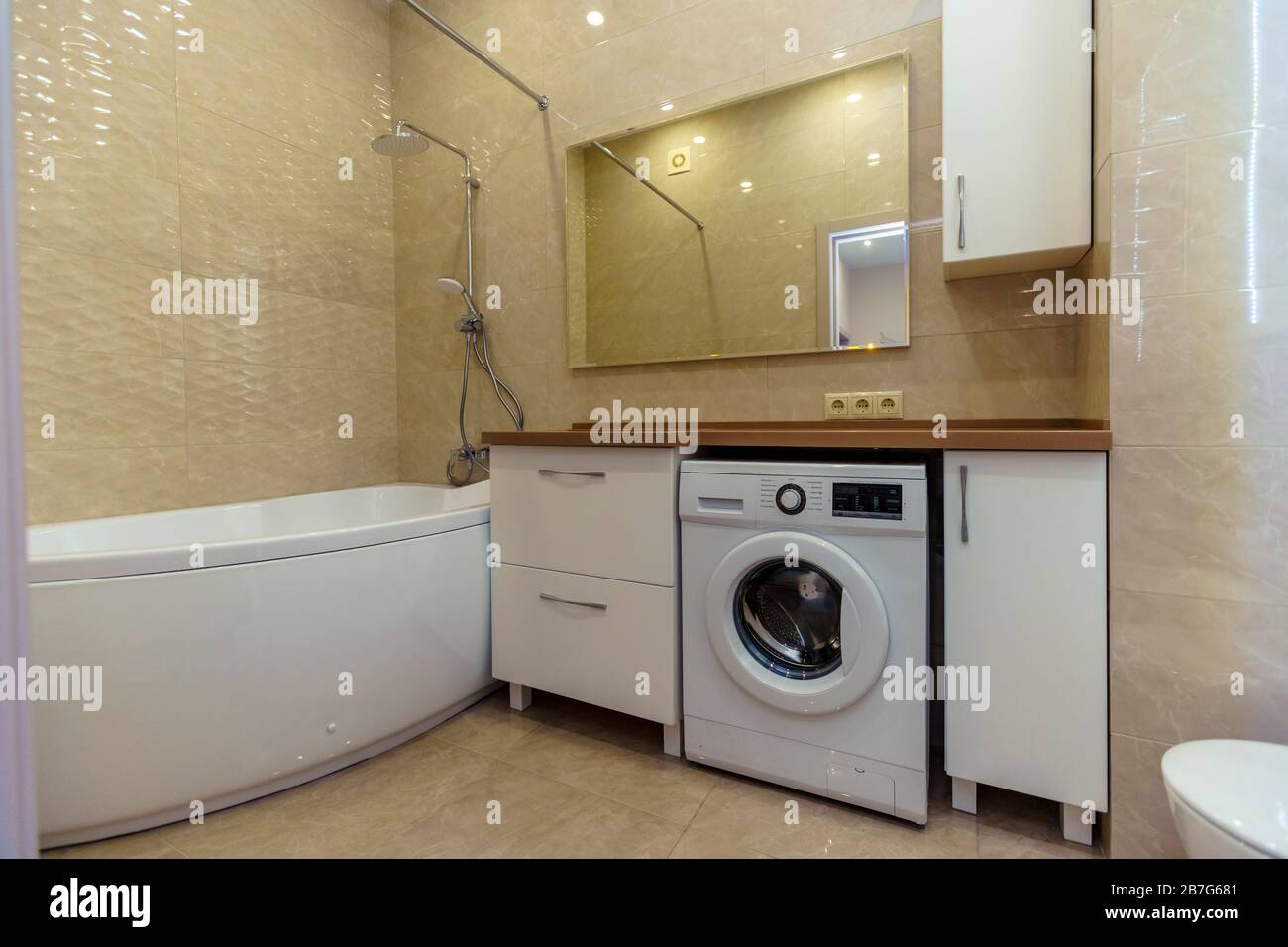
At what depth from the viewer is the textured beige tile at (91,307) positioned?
1.82m

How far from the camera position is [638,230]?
7.54 feet

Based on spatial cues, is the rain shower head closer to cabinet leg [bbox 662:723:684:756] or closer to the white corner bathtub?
the white corner bathtub

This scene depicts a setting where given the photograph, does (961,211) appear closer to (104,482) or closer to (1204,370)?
(1204,370)

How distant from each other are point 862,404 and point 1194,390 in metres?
0.83

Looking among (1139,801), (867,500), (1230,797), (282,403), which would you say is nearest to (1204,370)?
(867,500)

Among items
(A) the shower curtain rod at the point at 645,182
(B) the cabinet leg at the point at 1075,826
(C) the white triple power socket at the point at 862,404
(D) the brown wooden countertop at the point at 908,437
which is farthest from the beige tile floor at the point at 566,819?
(A) the shower curtain rod at the point at 645,182

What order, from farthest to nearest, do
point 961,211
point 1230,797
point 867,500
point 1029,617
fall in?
point 961,211
point 867,500
point 1029,617
point 1230,797

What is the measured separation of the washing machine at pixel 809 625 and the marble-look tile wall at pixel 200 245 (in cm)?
187

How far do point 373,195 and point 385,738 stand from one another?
2439 millimetres

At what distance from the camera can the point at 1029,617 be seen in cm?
126

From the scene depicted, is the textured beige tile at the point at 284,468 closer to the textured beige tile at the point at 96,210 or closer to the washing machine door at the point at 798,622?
the textured beige tile at the point at 96,210

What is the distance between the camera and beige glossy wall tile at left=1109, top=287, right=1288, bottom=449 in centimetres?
109
